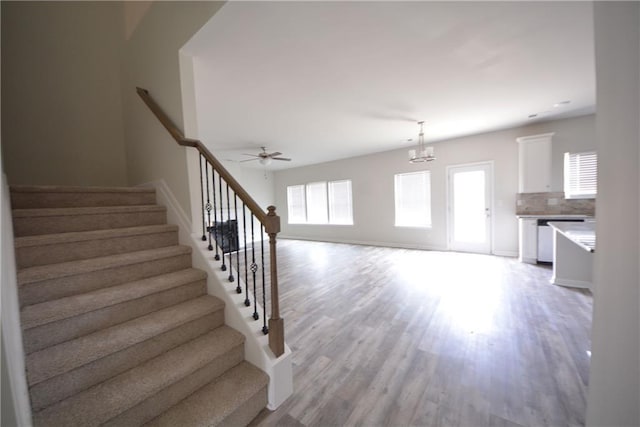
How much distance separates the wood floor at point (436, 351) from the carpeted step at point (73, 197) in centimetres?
203

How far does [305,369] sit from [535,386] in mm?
1610

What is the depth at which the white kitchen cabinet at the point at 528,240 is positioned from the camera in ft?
14.1

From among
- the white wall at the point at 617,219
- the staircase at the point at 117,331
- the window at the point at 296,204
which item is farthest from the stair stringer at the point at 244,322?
the window at the point at 296,204

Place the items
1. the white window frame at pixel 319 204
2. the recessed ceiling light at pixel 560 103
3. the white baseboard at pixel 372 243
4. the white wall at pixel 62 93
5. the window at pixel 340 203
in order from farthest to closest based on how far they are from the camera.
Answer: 1. the white window frame at pixel 319 204
2. the window at pixel 340 203
3. the white baseboard at pixel 372 243
4. the recessed ceiling light at pixel 560 103
5. the white wall at pixel 62 93

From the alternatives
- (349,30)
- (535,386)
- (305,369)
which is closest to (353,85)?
(349,30)

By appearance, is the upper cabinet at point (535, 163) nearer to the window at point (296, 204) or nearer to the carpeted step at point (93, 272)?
the carpeted step at point (93, 272)

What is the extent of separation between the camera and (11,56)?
240 cm

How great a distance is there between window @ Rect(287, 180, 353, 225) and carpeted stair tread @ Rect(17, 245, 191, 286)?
19.2ft

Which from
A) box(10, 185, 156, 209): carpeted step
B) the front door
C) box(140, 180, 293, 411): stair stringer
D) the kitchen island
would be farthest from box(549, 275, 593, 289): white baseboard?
box(10, 185, 156, 209): carpeted step

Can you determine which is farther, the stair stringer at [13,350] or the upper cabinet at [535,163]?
the upper cabinet at [535,163]

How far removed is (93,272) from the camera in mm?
1498

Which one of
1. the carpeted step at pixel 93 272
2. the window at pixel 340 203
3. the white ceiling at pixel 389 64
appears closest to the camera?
the carpeted step at pixel 93 272

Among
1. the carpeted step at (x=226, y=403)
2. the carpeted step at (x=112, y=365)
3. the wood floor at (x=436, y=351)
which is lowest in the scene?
the wood floor at (x=436, y=351)

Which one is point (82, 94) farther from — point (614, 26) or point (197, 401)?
point (614, 26)
